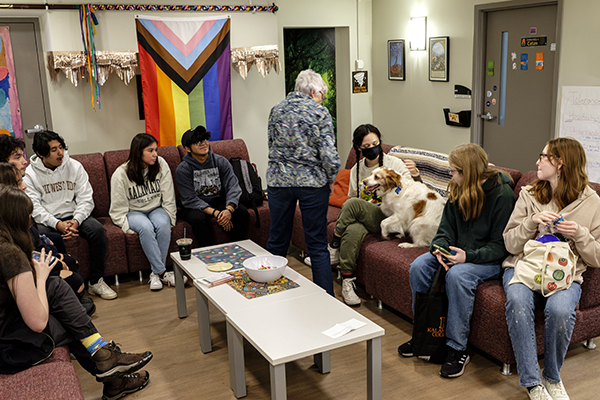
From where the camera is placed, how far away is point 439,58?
5.65 meters

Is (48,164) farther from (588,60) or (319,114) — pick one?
(588,60)

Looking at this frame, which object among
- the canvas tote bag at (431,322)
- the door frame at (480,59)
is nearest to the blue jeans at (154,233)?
the canvas tote bag at (431,322)

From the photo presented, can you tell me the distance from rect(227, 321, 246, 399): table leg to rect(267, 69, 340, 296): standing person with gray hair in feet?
2.80

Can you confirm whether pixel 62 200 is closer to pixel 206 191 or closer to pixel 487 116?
pixel 206 191

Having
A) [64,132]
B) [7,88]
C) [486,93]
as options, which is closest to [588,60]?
[486,93]

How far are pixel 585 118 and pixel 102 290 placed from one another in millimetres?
3879

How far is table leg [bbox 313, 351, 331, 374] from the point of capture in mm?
2680

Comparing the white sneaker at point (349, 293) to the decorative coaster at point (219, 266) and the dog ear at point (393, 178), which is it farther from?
the decorative coaster at point (219, 266)

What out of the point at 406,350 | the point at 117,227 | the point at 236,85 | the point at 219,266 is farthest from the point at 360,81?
the point at 406,350

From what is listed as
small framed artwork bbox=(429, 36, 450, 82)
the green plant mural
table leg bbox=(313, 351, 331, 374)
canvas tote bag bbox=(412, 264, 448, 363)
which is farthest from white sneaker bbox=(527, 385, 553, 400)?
the green plant mural

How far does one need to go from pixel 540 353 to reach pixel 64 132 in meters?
4.44

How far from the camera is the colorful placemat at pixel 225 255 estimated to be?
3.12 m

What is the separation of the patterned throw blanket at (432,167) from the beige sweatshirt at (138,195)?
5.63 ft

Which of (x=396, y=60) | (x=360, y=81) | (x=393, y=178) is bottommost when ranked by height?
(x=393, y=178)
